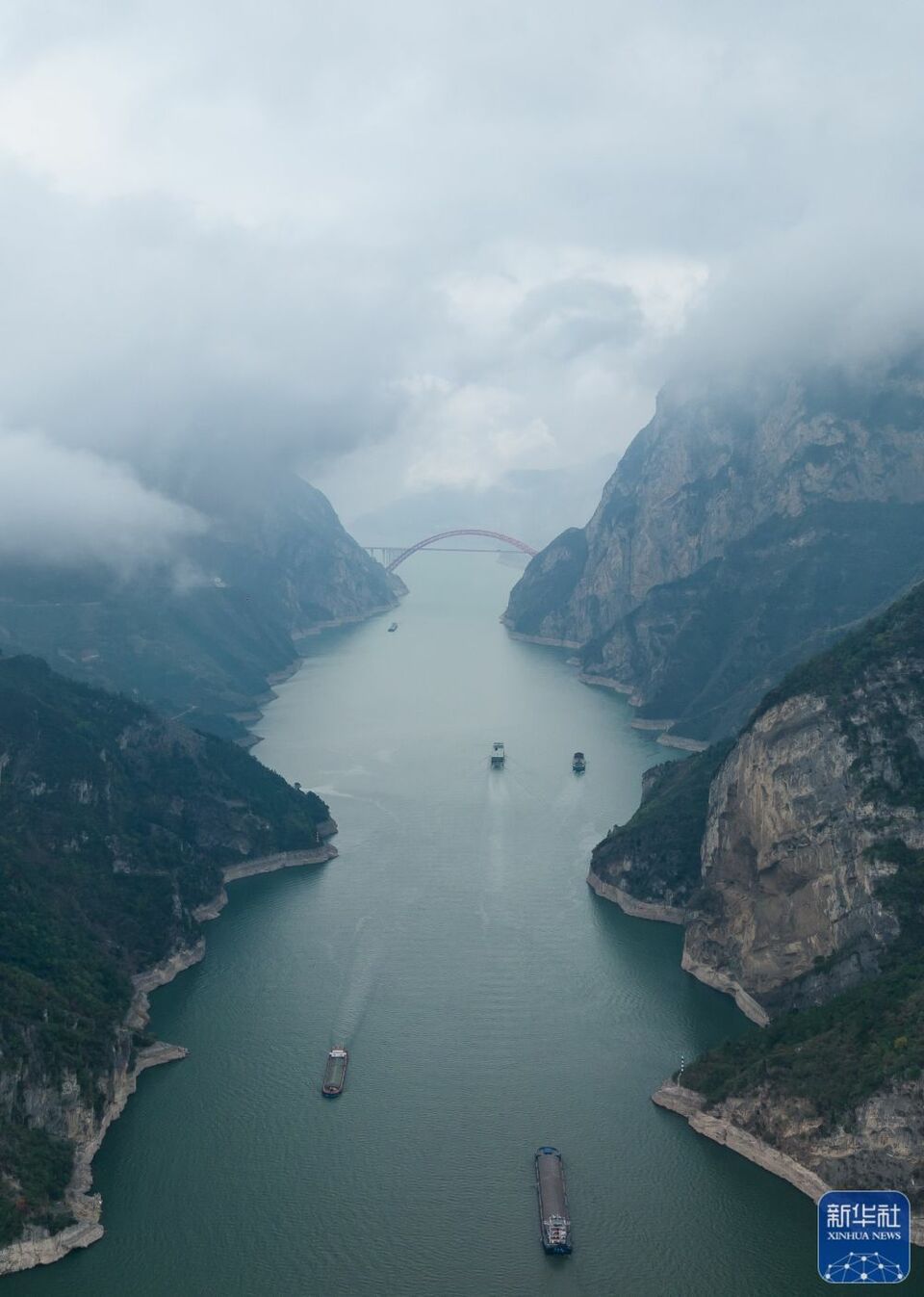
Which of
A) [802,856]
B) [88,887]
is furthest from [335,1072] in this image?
[802,856]

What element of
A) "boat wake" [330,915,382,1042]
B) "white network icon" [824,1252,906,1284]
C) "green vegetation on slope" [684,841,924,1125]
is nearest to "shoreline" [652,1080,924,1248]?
"green vegetation on slope" [684,841,924,1125]

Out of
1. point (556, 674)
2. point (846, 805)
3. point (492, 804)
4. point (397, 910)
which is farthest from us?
point (556, 674)

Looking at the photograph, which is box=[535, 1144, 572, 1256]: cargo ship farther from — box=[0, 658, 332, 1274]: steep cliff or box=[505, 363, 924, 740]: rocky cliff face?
box=[505, 363, 924, 740]: rocky cliff face

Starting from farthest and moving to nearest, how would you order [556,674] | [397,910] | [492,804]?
[556,674], [492,804], [397,910]

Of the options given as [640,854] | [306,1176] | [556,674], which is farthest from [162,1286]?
[556,674]

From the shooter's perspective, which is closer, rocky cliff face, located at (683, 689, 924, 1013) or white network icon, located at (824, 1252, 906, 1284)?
white network icon, located at (824, 1252, 906, 1284)

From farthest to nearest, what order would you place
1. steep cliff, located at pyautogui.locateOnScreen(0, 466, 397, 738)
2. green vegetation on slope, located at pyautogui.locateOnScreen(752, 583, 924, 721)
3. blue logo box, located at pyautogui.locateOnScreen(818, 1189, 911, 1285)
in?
1. steep cliff, located at pyautogui.locateOnScreen(0, 466, 397, 738)
2. green vegetation on slope, located at pyautogui.locateOnScreen(752, 583, 924, 721)
3. blue logo box, located at pyautogui.locateOnScreen(818, 1189, 911, 1285)

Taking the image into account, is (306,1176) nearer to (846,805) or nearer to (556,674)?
(846,805)
